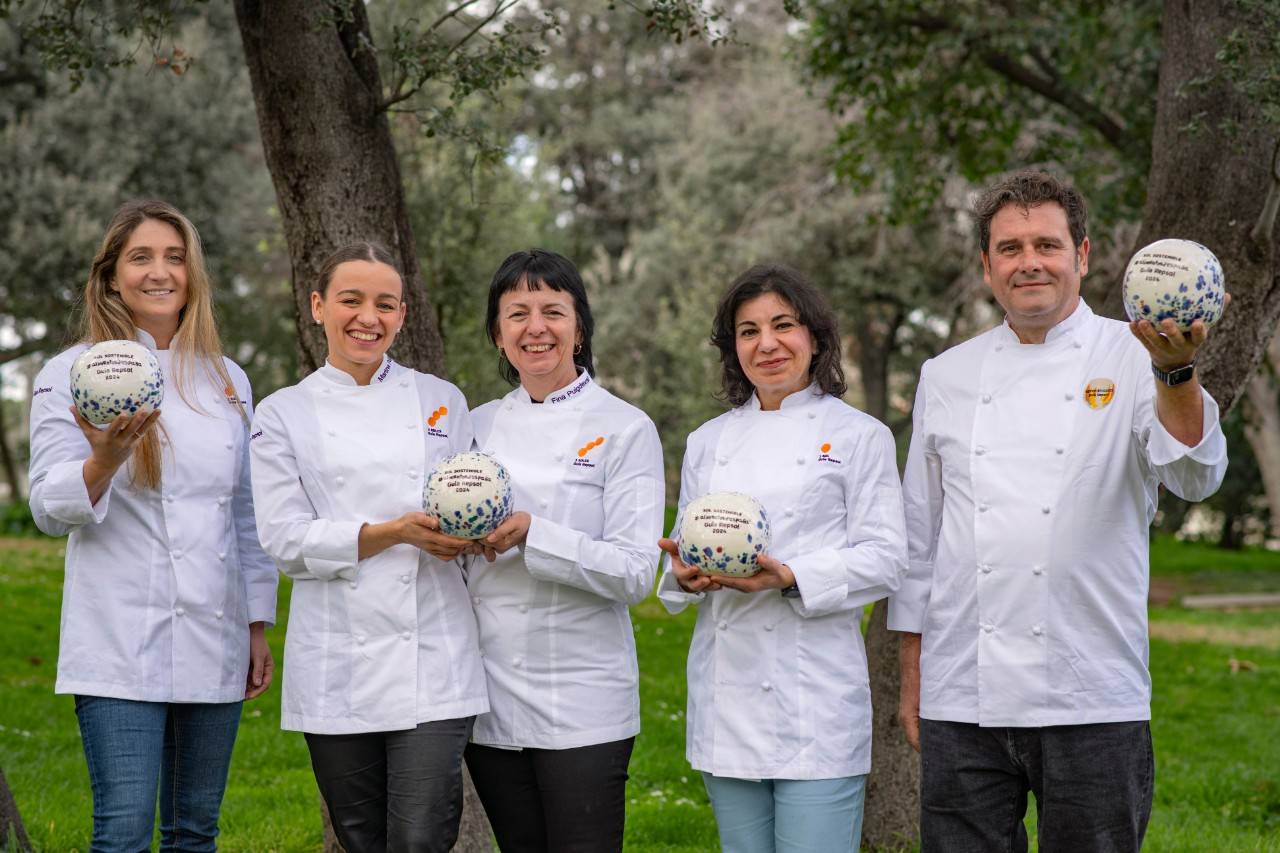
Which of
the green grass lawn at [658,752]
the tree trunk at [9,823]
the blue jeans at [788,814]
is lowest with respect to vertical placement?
the green grass lawn at [658,752]

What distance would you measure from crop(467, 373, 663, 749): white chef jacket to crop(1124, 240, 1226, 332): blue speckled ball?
1.36 meters

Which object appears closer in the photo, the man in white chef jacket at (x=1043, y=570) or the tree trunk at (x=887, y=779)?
the man in white chef jacket at (x=1043, y=570)

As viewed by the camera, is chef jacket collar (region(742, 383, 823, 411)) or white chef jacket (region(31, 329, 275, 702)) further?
chef jacket collar (region(742, 383, 823, 411))

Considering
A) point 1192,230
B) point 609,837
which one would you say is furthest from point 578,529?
point 1192,230

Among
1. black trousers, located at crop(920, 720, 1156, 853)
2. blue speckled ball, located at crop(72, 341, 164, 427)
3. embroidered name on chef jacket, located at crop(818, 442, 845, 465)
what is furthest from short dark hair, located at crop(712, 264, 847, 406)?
blue speckled ball, located at crop(72, 341, 164, 427)

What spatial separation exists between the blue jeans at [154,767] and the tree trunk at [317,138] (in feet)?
5.35

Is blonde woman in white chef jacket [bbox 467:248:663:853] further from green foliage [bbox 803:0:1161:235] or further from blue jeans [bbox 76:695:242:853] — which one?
green foliage [bbox 803:0:1161:235]

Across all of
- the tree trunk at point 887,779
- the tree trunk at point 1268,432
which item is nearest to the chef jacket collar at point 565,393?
the tree trunk at point 887,779

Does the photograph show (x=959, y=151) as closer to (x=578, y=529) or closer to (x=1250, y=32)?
(x=1250, y=32)

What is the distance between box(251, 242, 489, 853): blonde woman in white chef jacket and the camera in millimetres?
3428

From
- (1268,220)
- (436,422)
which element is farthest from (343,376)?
(1268,220)

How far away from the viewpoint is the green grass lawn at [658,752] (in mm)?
5941

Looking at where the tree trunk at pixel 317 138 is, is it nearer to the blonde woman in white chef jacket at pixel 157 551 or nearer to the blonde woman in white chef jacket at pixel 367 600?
the blonde woman in white chef jacket at pixel 157 551

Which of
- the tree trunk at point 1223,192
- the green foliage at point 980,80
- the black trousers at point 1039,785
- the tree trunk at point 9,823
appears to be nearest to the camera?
the black trousers at point 1039,785
